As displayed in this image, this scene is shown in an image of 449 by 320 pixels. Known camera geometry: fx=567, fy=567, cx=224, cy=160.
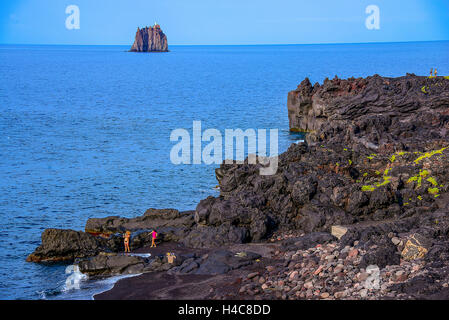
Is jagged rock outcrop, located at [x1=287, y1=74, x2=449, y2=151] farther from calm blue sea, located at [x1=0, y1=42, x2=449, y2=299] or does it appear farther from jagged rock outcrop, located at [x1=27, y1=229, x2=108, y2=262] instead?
jagged rock outcrop, located at [x1=27, y1=229, x2=108, y2=262]

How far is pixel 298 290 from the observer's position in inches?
986

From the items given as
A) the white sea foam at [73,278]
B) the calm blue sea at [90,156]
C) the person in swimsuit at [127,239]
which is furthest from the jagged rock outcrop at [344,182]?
the calm blue sea at [90,156]

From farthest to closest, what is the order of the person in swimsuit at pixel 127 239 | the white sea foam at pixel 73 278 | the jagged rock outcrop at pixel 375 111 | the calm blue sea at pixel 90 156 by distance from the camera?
1. the jagged rock outcrop at pixel 375 111
2. the calm blue sea at pixel 90 156
3. the person in swimsuit at pixel 127 239
4. the white sea foam at pixel 73 278

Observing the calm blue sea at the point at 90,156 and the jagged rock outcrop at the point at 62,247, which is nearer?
the jagged rock outcrop at the point at 62,247

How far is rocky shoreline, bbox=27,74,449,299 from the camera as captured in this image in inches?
1003

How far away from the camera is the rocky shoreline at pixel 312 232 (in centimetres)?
2547

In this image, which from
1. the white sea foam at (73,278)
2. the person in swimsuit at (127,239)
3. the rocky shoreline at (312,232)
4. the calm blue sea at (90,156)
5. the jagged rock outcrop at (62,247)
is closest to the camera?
the rocky shoreline at (312,232)

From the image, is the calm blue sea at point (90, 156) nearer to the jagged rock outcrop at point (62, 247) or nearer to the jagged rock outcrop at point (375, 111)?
the jagged rock outcrop at point (62, 247)

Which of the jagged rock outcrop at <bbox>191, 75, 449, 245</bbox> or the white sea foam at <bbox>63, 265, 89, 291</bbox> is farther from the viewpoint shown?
the jagged rock outcrop at <bbox>191, 75, 449, 245</bbox>

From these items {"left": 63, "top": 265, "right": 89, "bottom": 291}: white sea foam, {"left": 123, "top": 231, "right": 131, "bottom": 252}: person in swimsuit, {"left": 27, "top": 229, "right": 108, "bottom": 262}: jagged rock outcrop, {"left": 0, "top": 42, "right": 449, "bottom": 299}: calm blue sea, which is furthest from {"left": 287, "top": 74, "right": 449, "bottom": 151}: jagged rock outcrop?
{"left": 63, "top": 265, "right": 89, "bottom": 291}: white sea foam

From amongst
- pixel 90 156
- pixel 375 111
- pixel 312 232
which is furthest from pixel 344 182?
pixel 90 156

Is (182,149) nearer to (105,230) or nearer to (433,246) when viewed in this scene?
(105,230)

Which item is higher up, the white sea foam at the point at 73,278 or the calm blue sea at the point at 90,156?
the calm blue sea at the point at 90,156

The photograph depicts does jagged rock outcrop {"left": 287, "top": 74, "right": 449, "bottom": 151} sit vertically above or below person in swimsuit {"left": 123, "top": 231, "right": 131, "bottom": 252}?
above
